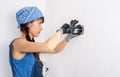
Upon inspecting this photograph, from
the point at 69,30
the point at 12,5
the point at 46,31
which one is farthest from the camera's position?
the point at 46,31

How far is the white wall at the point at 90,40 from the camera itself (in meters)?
Result: 1.47

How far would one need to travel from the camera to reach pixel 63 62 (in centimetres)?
184

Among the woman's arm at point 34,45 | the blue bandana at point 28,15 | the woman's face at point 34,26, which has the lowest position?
the woman's arm at point 34,45

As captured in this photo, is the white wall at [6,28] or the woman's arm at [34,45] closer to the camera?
the woman's arm at [34,45]

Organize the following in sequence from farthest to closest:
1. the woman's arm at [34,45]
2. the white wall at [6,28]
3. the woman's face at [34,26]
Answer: the white wall at [6,28] < the woman's face at [34,26] < the woman's arm at [34,45]

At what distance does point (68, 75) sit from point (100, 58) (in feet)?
1.24

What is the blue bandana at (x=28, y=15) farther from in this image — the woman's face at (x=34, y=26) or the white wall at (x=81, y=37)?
the white wall at (x=81, y=37)

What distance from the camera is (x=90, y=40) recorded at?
1605 millimetres

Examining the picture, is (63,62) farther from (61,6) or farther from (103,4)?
(103,4)

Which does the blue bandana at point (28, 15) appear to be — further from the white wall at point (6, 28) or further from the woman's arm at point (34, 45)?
the white wall at point (6, 28)

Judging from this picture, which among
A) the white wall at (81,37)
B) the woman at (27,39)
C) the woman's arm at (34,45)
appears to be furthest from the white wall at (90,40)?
the woman's arm at (34,45)

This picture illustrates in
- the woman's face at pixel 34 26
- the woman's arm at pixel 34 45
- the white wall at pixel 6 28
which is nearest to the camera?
the woman's arm at pixel 34 45

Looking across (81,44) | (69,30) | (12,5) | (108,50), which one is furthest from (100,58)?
(12,5)

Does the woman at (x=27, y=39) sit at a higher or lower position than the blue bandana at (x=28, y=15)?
lower
